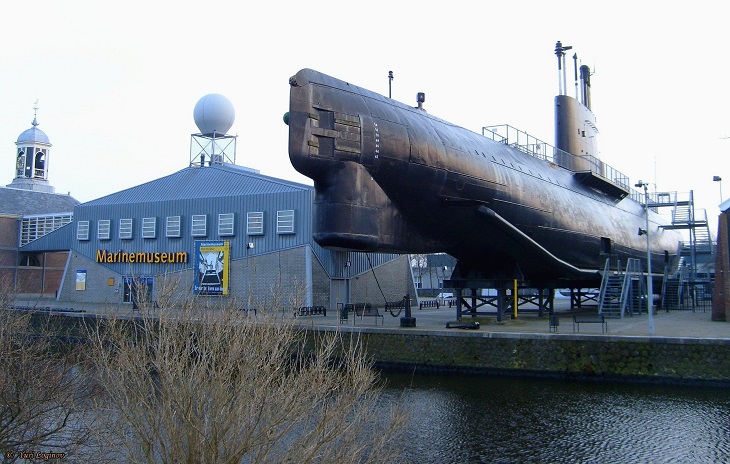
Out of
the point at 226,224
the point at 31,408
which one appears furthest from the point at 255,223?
the point at 31,408

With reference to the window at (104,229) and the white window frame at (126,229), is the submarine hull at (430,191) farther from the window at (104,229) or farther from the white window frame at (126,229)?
the window at (104,229)

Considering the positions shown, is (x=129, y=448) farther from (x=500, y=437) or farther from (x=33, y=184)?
(x=33, y=184)

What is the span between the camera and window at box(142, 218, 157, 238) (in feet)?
150

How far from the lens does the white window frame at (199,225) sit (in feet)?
143

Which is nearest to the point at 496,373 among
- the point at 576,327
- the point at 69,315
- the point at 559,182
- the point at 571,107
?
the point at 576,327

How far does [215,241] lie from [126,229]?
29.3 ft

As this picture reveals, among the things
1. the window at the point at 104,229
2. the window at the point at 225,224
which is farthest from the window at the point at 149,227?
the window at the point at 225,224

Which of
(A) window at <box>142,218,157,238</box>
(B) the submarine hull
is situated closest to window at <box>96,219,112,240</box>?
(A) window at <box>142,218,157,238</box>

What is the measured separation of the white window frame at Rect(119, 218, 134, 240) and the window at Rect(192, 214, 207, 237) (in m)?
6.26

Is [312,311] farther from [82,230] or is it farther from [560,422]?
[82,230]

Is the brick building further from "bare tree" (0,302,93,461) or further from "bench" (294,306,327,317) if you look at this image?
"bare tree" (0,302,93,461)

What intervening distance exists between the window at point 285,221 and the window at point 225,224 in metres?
3.82

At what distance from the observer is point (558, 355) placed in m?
22.8

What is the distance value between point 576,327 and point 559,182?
8.98 metres
